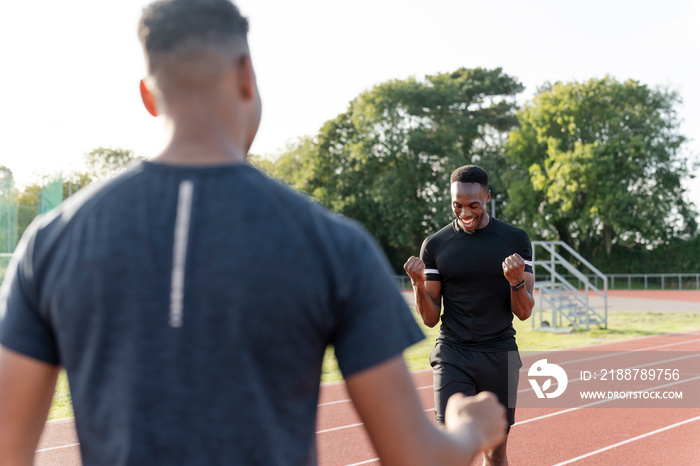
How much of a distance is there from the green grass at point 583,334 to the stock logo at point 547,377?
63.0 inches

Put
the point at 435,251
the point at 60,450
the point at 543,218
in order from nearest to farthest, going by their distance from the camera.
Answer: the point at 435,251, the point at 60,450, the point at 543,218

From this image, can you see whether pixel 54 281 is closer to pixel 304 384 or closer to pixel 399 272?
pixel 304 384

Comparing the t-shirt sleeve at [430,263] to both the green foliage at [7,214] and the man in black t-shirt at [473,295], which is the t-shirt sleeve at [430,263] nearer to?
the man in black t-shirt at [473,295]

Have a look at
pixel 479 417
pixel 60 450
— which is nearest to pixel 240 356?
pixel 479 417

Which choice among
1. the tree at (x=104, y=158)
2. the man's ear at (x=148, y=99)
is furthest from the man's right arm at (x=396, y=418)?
the tree at (x=104, y=158)

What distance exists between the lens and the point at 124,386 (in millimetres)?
1105

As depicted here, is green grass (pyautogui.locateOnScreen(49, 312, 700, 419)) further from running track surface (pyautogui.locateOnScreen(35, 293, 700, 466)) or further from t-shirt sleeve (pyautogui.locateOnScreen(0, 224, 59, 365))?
t-shirt sleeve (pyautogui.locateOnScreen(0, 224, 59, 365))

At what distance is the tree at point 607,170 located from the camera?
37156mm

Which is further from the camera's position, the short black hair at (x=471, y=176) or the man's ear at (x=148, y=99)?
the short black hair at (x=471, y=176)

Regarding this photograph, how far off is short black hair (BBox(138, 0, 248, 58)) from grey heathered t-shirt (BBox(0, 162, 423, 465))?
0.22 metres

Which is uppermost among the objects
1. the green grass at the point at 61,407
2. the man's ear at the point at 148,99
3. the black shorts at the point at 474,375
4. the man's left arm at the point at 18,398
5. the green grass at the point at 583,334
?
the man's ear at the point at 148,99

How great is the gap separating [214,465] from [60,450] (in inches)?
239

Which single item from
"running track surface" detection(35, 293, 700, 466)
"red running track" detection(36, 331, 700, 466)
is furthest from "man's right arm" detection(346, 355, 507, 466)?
"running track surface" detection(35, 293, 700, 466)

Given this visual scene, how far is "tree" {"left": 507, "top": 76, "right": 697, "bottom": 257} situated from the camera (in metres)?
37.2
